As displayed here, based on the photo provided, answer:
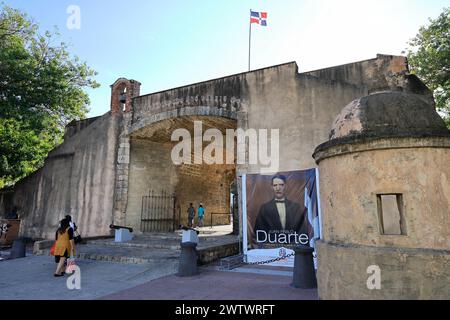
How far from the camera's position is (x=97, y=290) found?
540 centimetres

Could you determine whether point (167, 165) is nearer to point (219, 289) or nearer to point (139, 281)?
point (139, 281)

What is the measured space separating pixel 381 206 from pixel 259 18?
12847 mm

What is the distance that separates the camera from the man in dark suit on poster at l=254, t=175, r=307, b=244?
7504mm

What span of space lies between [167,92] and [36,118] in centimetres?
600

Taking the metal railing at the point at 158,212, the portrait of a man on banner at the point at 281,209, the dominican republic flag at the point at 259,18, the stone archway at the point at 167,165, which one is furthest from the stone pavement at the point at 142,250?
the dominican republic flag at the point at 259,18

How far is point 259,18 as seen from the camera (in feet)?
46.8

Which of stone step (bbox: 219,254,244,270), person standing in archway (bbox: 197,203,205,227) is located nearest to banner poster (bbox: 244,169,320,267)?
stone step (bbox: 219,254,244,270)

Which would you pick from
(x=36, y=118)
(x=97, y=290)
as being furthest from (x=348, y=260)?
(x=36, y=118)

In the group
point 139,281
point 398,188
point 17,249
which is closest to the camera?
point 398,188

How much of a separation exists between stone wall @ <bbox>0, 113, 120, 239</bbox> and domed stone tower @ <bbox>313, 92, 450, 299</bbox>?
35.1 ft

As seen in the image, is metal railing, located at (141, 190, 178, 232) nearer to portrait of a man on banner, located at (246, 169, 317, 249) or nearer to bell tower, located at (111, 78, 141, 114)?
bell tower, located at (111, 78, 141, 114)

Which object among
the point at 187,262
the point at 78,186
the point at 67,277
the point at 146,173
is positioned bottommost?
the point at 67,277

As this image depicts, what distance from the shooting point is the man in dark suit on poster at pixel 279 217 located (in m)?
7.50

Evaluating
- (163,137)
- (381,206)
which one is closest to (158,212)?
(163,137)
